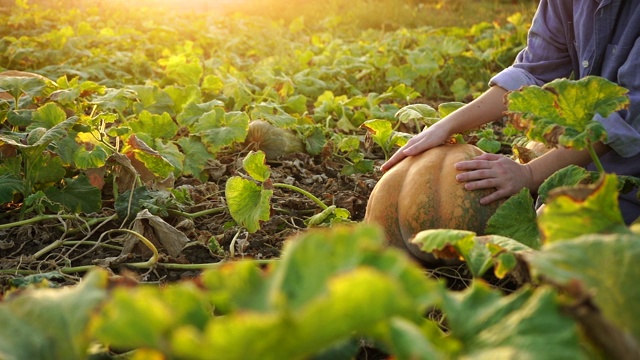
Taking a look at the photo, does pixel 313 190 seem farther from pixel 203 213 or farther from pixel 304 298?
pixel 304 298

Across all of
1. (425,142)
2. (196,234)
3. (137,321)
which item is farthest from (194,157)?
(137,321)

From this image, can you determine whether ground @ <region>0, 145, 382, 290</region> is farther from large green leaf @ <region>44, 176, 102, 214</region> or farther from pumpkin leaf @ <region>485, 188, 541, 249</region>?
pumpkin leaf @ <region>485, 188, 541, 249</region>

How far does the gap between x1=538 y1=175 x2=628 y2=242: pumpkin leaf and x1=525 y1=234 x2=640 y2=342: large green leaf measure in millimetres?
157

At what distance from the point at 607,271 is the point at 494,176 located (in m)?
1.31

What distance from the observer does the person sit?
2143mm

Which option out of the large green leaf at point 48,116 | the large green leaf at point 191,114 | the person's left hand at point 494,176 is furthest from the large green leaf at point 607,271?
the large green leaf at point 191,114

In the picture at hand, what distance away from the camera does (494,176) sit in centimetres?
214

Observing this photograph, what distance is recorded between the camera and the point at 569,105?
1.64 m

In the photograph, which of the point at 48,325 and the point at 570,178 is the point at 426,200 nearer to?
the point at 570,178

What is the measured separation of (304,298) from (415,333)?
128 millimetres

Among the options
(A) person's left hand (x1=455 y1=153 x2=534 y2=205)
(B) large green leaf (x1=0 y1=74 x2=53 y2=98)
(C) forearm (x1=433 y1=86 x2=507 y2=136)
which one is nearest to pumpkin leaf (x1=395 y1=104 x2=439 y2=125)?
(C) forearm (x1=433 y1=86 x2=507 y2=136)

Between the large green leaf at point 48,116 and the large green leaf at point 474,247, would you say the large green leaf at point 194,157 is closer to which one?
the large green leaf at point 48,116

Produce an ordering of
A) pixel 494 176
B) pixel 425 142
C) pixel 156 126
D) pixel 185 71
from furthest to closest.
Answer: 1. pixel 185 71
2. pixel 156 126
3. pixel 425 142
4. pixel 494 176

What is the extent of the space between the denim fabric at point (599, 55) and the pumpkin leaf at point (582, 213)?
1170 mm
